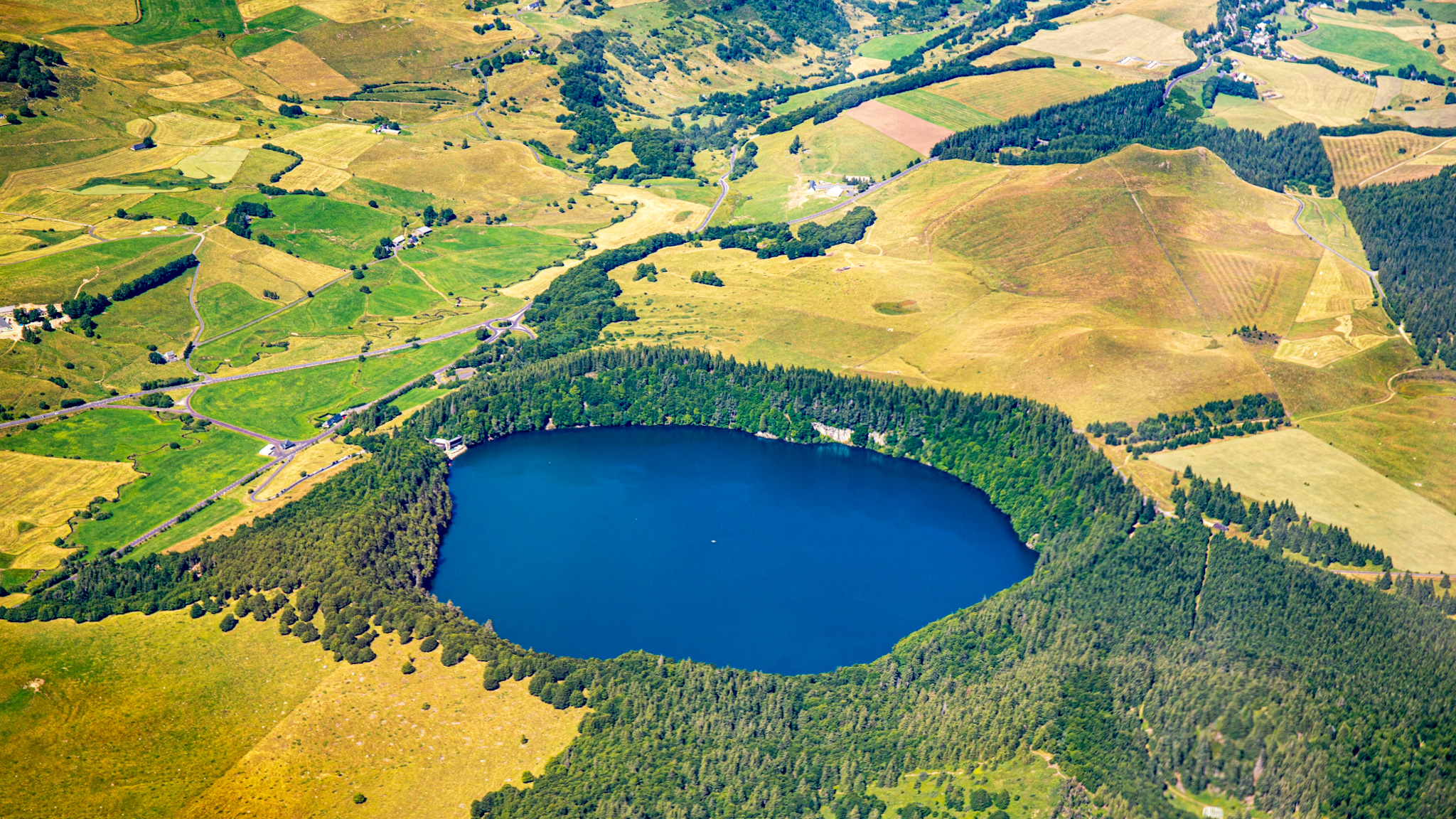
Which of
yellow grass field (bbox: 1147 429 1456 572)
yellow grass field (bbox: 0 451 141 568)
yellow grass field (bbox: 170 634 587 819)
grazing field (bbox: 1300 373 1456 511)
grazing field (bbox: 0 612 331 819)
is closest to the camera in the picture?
yellow grass field (bbox: 170 634 587 819)

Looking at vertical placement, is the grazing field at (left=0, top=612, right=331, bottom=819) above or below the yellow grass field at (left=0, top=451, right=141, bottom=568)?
above

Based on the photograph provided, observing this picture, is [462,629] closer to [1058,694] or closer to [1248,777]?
[1058,694]

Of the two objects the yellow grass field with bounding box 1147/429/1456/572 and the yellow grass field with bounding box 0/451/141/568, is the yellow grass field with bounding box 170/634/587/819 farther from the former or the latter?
the yellow grass field with bounding box 1147/429/1456/572

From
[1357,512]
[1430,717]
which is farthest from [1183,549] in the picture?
[1430,717]

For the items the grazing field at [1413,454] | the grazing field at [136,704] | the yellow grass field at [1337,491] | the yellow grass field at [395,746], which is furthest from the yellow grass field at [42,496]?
the grazing field at [1413,454]

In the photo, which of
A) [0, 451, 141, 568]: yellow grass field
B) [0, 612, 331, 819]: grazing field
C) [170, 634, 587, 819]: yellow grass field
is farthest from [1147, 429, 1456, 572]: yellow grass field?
[0, 451, 141, 568]: yellow grass field

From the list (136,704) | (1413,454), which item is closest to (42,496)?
(136,704)

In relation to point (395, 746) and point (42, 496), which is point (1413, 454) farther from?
point (42, 496)
